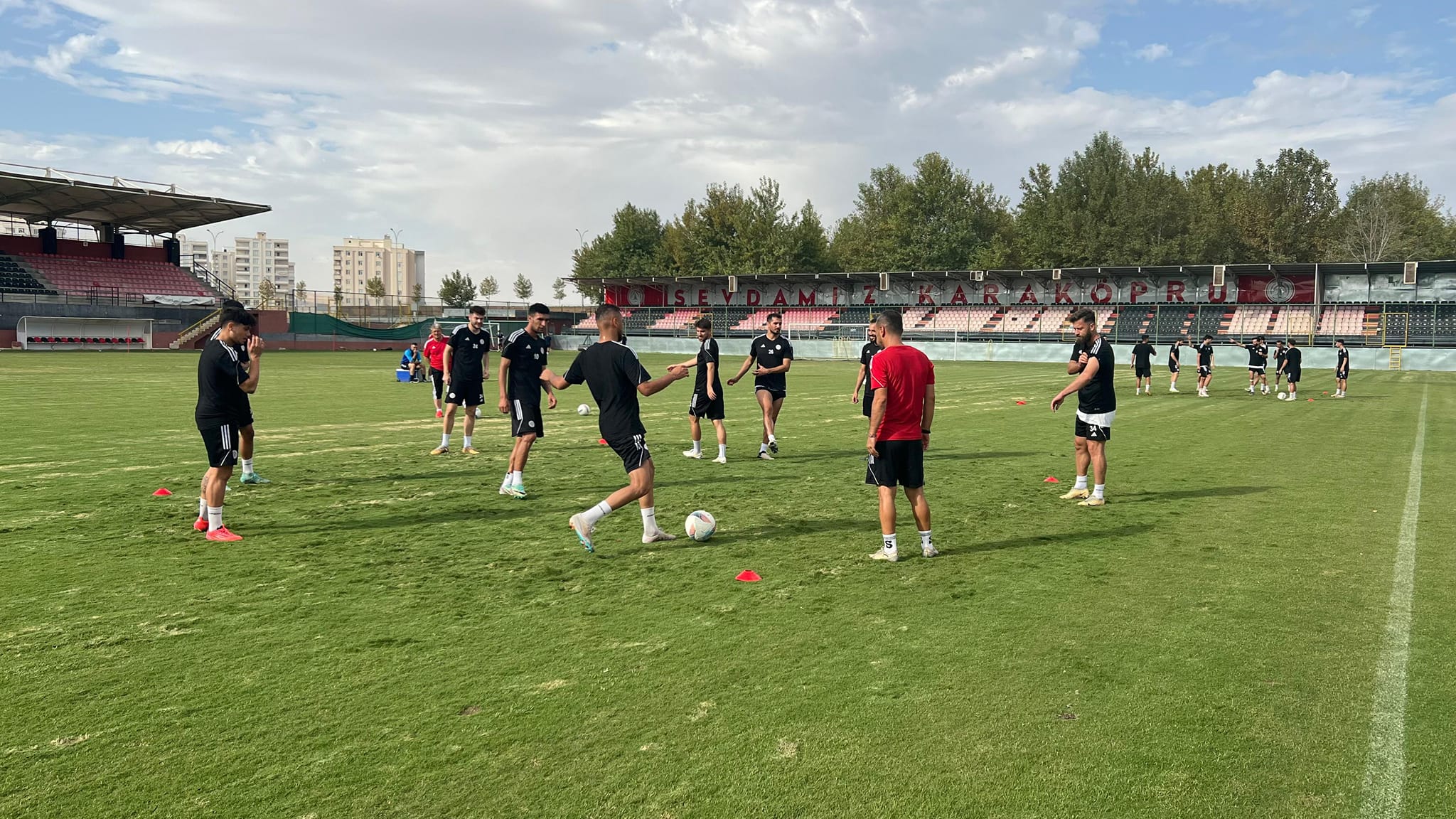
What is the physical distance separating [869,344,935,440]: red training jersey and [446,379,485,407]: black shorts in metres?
7.08

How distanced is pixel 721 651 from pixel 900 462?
249 centimetres

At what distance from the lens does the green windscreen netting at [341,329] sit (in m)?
60.8

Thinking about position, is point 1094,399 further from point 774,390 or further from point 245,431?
point 245,431

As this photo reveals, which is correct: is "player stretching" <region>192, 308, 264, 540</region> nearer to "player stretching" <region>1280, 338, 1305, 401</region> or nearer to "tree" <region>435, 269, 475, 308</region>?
"player stretching" <region>1280, 338, 1305, 401</region>

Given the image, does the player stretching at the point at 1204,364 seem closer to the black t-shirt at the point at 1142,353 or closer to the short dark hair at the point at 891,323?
the black t-shirt at the point at 1142,353

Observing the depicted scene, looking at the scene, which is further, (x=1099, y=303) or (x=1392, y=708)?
Result: (x=1099, y=303)

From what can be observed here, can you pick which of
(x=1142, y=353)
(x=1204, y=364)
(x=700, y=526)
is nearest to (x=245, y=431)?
(x=700, y=526)

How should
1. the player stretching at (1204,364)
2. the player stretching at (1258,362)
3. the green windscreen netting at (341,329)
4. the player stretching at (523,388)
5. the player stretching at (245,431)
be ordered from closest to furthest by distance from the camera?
the player stretching at (245,431)
the player stretching at (523,388)
the player stretching at (1204,364)
the player stretching at (1258,362)
the green windscreen netting at (341,329)

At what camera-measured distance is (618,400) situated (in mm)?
7379

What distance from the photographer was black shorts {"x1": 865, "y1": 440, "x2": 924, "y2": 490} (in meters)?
6.89

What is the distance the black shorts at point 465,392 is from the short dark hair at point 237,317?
4357mm

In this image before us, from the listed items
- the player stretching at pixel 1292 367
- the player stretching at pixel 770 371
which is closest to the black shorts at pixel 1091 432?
the player stretching at pixel 770 371

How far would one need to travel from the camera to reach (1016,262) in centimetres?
7769

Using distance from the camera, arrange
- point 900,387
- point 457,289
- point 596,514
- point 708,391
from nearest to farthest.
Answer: point 900,387, point 596,514, point 708,391, point 457,289
